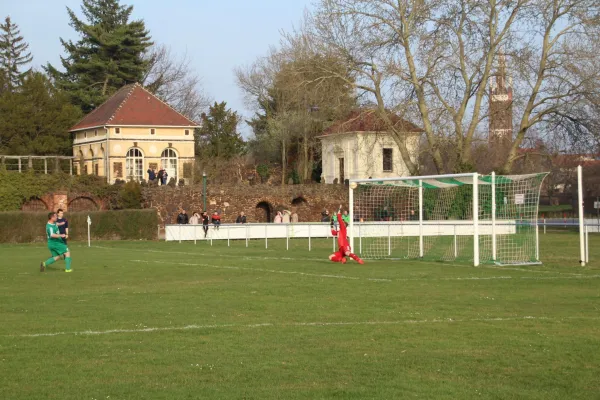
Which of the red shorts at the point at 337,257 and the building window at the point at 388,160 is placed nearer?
the red shorts at the point at 337,257

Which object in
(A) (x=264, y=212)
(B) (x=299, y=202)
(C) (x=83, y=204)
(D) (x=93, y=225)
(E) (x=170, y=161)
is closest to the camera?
(D) (x=93, y=225)

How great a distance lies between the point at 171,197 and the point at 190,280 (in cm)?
3950

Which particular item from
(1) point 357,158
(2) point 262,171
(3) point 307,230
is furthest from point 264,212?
(3) point 307,230

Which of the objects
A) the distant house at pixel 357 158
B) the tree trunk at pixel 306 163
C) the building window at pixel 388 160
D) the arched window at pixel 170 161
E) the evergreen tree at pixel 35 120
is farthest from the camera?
the tree trunk at pixel 306 163

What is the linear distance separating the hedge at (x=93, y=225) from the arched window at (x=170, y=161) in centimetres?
1927

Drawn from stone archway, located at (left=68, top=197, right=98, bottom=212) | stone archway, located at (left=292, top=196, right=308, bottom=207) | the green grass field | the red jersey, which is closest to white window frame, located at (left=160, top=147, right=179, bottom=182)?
stone archway, located at (left=68, top=197, right=98, bottom=212)

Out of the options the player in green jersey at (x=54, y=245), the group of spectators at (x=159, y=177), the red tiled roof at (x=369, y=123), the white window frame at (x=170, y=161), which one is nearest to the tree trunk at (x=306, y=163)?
the white window frame at (x=170, y=161)

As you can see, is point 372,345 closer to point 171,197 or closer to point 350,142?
point 171,197

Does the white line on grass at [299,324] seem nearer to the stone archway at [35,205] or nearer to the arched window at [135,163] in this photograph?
the stone archway at [35,205]

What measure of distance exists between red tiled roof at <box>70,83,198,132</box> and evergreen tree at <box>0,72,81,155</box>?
2232 millimetres

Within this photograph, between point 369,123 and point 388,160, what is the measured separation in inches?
700

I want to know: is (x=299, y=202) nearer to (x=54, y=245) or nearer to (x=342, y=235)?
(x=342, y=235)

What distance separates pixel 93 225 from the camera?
48.0 meters

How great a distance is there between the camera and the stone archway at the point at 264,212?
6550 centimetres
